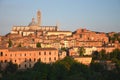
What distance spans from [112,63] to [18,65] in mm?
3956

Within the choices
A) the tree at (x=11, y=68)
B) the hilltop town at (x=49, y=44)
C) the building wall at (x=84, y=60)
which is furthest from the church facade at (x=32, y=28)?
the tree at (x=11, y=68)

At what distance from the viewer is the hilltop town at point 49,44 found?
54.6 ft

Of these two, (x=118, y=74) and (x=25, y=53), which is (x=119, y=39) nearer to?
(x=25, y=53)

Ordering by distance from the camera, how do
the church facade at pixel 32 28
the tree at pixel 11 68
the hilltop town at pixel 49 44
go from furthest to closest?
the church facade at pixel 32 28, the hilltop town at pixel 49 44, the tree at pixel 11 68

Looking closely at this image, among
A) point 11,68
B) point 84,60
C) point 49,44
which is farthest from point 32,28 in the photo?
point 11,68

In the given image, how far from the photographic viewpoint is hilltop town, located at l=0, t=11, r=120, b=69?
1664 cm

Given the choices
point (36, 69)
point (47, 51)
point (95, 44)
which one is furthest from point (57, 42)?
point (36, 69)

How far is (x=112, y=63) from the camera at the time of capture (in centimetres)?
1652

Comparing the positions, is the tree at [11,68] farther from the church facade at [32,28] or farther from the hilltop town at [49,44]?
the church facade at [32,28]

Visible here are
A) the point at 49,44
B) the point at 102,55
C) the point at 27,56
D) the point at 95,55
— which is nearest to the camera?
the point at 27,56

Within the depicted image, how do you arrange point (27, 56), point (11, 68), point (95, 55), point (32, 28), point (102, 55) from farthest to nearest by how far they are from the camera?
point (32, 28) < point (95, 55) < point (102, 55) < point (27, 56) < point (11, 68)

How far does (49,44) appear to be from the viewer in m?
23.3

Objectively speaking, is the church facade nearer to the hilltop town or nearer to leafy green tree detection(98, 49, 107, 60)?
the hilltop town

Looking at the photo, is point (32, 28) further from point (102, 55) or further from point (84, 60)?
point (84, 60)
